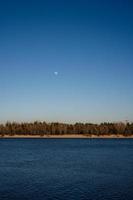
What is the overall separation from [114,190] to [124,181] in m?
6.19

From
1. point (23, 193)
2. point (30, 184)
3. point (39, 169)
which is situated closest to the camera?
point (23, 193)

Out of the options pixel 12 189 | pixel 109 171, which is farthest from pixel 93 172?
pixel 12 189

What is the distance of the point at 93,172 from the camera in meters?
55.4

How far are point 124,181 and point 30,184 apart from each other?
1334 centimetres

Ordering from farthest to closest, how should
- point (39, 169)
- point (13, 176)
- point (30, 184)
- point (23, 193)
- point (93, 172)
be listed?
point (39, 169) → point (93, 172) → point (13, 176) → point (30, 184) → point (23, 193)

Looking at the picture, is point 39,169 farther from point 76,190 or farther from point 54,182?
point 76,190

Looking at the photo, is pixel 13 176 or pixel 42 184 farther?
pixel 13 176

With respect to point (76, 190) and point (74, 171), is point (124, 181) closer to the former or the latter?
point (76, 190)

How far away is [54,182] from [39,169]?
46.5 feet

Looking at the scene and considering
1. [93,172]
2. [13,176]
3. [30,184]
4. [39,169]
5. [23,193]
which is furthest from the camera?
[39,169]

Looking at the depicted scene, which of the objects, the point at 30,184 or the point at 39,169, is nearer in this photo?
the point at 30,184

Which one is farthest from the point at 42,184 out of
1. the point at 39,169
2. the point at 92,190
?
the point at 39,169

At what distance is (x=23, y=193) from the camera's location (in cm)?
3878

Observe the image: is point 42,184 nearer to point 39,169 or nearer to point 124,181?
point 124,181
